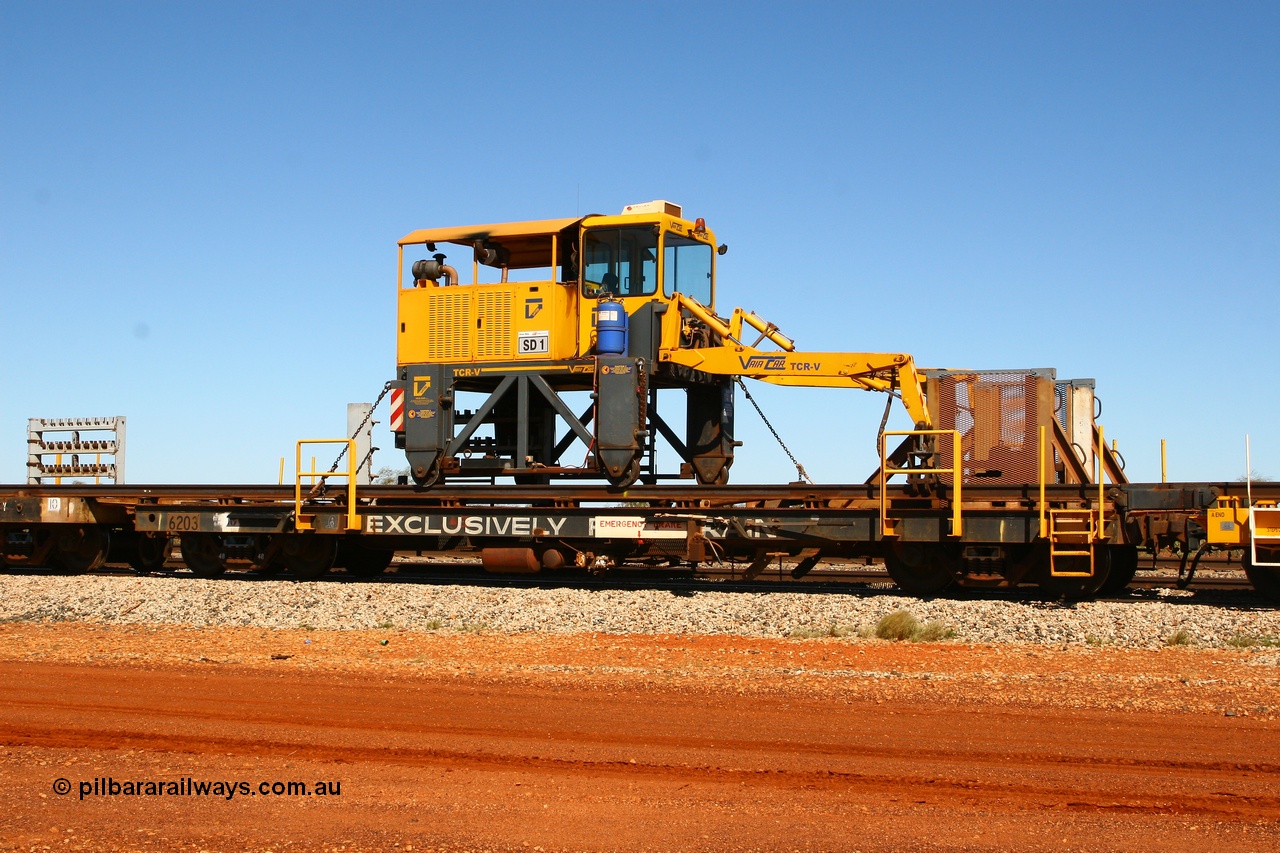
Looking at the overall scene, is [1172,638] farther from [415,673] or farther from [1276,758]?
[415,673]

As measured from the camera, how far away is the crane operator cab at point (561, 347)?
15.3 metres

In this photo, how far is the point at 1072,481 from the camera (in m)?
14.5

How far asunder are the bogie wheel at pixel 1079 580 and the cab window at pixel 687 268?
5427 mm

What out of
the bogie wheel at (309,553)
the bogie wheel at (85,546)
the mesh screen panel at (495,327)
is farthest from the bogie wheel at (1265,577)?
the bogie wheel at (85,546)

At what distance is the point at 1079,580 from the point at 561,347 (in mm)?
6604

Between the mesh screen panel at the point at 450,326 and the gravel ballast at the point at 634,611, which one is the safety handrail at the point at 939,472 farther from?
the mesh screen panel at the point at 450,326

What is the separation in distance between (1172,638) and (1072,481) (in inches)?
142

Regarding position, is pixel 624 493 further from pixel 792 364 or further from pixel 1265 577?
pixel 1265 577

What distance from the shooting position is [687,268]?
1602 cm

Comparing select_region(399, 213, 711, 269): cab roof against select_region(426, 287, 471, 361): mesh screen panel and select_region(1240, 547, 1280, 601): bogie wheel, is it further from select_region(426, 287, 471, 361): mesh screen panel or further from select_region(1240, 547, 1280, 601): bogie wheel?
select_region(1240, 547, 1280, 601): bogie wheel

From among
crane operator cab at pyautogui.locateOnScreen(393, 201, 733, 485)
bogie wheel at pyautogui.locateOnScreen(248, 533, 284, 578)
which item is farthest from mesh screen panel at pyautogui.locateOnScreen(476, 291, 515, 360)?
bogie wheel at pyautogui.locateOnScreen(248, 533, 284, 578)

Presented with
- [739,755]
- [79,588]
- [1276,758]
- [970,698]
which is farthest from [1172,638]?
[79,588]

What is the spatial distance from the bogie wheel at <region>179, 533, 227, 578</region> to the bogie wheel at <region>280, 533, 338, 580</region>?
3.28 ft

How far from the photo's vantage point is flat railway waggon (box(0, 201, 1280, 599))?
1332 centimetres
